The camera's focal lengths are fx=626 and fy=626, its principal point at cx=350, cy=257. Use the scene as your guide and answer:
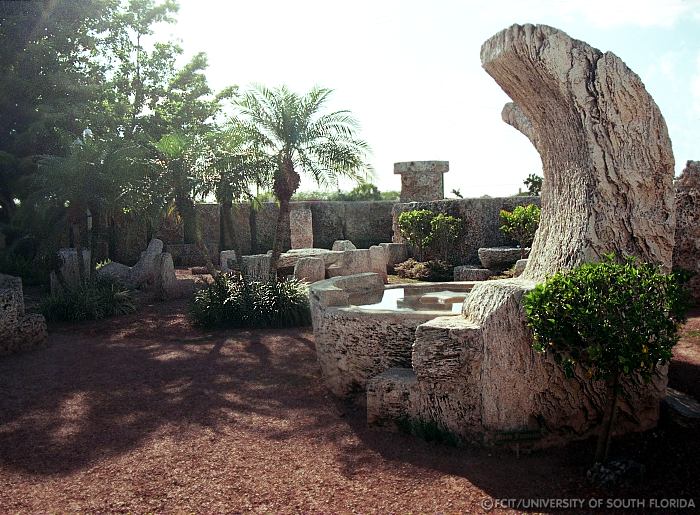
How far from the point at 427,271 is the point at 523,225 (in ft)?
8.22

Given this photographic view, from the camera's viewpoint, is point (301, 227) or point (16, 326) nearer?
point (16, 326)

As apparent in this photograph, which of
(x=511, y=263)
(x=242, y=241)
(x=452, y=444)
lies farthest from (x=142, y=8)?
(x=452, y=444)

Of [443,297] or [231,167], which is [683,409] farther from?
[231,167]

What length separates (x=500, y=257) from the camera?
1277 cm

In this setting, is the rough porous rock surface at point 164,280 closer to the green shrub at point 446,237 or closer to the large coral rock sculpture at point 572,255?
the green shrub at point 446,237

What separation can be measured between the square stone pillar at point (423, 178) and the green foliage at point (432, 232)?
9.08 feet

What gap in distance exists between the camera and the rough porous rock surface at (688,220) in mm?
9656

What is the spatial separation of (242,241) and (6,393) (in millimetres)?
13185

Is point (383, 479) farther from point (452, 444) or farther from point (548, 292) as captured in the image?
point (548, 292)

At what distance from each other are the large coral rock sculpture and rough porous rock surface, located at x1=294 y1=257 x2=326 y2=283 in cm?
739

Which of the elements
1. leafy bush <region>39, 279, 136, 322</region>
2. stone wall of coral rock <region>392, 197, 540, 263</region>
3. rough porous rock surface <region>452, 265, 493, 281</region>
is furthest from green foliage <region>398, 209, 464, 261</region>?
leafy bush <region>39, 279, 136, 322</region>

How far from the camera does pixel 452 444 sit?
16.7ft

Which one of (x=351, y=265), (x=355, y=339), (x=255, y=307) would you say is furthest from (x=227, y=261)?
(x=355, y=339)

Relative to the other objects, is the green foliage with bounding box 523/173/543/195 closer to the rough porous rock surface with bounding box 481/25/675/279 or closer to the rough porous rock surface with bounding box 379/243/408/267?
the rough porous rock surface with bounding box 379/243/408/267
